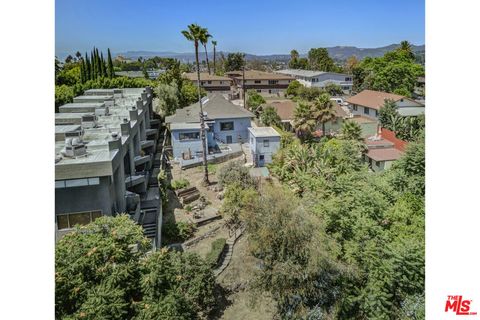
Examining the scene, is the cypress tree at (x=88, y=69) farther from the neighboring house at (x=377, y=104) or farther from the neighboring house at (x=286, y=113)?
the neighboring house at (x=377, y=104)

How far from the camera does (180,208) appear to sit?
26781 mm

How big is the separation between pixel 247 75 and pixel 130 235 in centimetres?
7739

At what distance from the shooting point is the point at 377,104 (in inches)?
2055

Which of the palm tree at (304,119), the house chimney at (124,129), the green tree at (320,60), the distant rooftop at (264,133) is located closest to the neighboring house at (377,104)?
the palm tree at (304,119)

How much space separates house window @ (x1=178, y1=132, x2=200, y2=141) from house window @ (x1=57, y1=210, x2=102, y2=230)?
65.6ft

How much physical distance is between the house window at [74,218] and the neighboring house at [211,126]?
65.2ft

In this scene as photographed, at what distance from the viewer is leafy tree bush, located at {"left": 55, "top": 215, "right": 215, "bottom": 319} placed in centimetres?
1108

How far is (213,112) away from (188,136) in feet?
22.6

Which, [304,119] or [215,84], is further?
[215,84]

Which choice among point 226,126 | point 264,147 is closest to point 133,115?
point 264,147

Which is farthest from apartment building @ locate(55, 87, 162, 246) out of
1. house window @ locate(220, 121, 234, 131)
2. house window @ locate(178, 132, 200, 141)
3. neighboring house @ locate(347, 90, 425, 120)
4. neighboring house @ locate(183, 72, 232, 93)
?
neighboring house @ locate(183, 72, 232, 93)

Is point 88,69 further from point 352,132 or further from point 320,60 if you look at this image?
Answer: point 320,60
